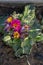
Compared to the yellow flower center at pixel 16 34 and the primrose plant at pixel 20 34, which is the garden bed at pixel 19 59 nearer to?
the primrose plant at pixel 20 34

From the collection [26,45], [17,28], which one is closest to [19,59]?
[26,45]

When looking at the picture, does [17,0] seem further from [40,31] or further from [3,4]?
[40,31]

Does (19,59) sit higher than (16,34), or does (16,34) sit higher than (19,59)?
(16,34)

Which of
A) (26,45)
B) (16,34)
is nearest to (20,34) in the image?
(16,34)

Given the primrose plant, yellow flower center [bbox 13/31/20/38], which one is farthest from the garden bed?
yellow flower center [bbox 13/31/20/38]

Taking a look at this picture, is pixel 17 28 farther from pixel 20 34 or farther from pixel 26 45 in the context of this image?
pixel 26 45

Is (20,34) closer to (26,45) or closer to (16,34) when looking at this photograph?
(16,34)

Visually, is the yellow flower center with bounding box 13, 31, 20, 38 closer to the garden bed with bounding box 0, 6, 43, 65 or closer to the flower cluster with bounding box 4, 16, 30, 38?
the flower cluster with bounding box 4, 16, 30, 38

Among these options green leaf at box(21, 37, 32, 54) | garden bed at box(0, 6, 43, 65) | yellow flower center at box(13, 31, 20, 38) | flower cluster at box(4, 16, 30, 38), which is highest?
flower cluster at box(4, 16, 30, 38)

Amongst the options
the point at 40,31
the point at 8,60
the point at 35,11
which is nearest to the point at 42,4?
the point at 35,11

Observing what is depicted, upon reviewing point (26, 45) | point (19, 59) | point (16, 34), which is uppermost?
point (16, 34)

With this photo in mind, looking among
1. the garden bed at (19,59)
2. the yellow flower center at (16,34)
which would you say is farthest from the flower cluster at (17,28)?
the garden bed at (19,59)
